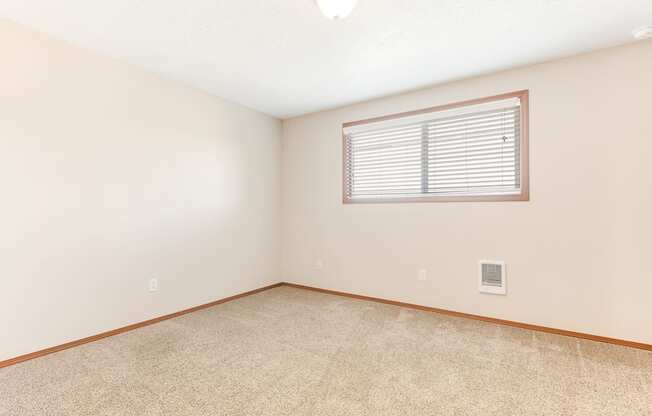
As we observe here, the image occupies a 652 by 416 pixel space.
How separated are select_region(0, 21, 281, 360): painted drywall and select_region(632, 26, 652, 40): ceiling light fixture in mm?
3737

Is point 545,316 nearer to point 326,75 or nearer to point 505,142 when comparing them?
point 505,142

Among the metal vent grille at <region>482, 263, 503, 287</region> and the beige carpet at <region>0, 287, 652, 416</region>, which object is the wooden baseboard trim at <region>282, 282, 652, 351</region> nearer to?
the beige carpet at <region>0, 287, 652, 416</region>

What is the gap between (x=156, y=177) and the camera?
3.06 meters

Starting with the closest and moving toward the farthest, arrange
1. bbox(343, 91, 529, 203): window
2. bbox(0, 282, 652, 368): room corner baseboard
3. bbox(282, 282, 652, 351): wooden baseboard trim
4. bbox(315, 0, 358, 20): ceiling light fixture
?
bbox(315, 0, 358, 20): ceiling light fixture → bbox(0, 282, 652, 368): room corner baseboard → bbox(282, 282, 652, 351): wooden baseboard trim → bbox(343, 91, 529, 203): window

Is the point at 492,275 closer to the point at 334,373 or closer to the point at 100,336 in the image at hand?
the point at 334,373

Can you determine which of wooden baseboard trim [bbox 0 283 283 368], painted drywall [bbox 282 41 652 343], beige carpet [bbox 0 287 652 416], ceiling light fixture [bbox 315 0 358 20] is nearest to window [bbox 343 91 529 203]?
painted drywall [bbox 282 41 652 343]

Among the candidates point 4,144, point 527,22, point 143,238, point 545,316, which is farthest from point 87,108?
point 545,316

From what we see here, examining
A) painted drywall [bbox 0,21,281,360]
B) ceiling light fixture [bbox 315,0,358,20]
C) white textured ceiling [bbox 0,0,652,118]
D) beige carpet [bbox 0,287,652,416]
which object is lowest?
beige carpet [bbox 0,287,652,416]

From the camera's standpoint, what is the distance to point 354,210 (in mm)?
3902

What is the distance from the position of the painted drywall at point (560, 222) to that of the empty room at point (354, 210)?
0.02 metres

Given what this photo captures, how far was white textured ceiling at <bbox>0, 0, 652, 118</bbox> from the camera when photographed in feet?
6.71

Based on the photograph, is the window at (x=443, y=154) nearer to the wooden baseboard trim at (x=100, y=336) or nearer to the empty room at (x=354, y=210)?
the empty room at (x=354, y=210)

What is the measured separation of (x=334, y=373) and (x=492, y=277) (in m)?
1.86

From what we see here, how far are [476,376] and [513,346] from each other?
2.14ft
